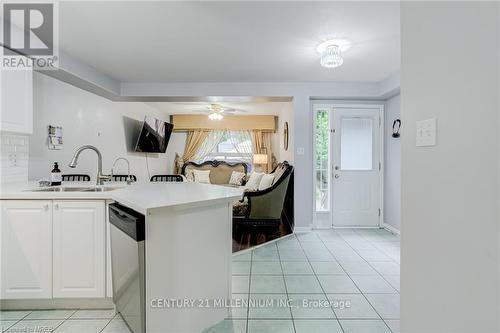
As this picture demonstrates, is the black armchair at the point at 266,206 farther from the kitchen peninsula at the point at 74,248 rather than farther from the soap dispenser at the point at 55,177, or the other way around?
the soap dispenser at the point at 55,177

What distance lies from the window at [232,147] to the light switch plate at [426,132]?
18.8 feet

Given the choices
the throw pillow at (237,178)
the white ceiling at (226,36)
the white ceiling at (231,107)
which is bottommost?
the throw pillow at (237,178)

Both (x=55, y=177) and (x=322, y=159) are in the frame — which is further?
(x=322, y=159)

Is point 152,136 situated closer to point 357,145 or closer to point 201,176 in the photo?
point 201,176

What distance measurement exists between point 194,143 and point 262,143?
191 centimetres

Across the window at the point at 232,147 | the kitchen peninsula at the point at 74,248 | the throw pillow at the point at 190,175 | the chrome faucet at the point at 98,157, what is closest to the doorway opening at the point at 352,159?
the kitchen peninsula at the point at 74,248

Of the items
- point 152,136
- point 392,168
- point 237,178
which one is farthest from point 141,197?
point 237,178

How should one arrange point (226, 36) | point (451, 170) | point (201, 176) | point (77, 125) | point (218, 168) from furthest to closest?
1. point (218, 168)
2. point (201, 176)
3. point (77, 125)
4. point (226, 36)
5. point (451, 170)

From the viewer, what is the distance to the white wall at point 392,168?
149 inches

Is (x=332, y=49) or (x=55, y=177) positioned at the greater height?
(x=332, y=49)

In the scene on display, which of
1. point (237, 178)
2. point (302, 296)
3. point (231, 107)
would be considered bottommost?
point (302, 296)

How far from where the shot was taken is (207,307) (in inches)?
63.0

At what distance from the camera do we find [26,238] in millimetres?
1777

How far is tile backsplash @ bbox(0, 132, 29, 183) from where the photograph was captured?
2.37 metres
